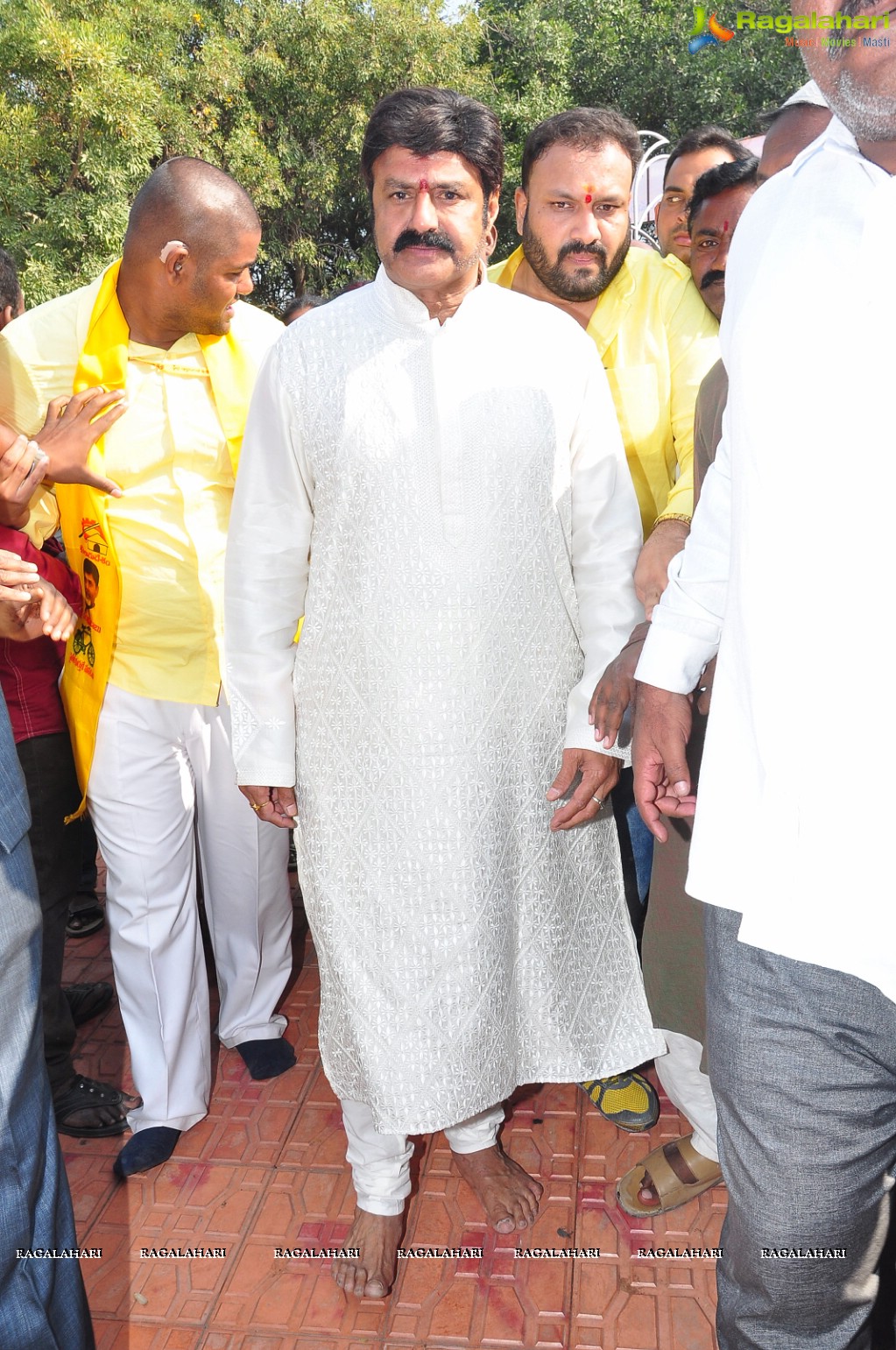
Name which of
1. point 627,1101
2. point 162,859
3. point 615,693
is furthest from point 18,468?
point 627,1101

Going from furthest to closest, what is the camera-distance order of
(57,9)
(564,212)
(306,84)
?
1. (306,84)
2. (57,9)
3. (564,212)

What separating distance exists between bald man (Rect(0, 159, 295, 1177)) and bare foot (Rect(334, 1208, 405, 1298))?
1.97 feet

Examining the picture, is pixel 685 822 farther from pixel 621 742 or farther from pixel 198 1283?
pixel 198 1283

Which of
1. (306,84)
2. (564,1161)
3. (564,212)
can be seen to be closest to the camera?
(564,1161)

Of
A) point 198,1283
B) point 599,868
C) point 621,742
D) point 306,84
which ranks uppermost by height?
point 306,84

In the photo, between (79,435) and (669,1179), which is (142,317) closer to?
(79,435)

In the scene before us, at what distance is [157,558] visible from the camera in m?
2.70

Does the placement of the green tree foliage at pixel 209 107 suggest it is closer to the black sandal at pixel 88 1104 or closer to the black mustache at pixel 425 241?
the black sandal at pixel 88 1104

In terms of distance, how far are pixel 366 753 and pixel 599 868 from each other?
59 cm

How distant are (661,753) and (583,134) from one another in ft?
5.90

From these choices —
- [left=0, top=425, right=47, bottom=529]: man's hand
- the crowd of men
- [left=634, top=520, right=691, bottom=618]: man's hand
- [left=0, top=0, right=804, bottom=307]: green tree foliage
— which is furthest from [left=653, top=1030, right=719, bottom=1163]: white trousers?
[left=0, top=0, right=804, bottom=307]: green tree foliage

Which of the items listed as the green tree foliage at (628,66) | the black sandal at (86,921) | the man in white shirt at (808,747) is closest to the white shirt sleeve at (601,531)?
the man in white shirt at (808,747)

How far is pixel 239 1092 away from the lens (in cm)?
296

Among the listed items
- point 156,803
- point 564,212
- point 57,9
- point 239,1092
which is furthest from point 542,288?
point 57,9
